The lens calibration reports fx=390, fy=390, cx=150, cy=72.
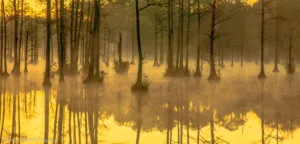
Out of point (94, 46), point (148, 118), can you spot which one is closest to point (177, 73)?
point (94, 46)

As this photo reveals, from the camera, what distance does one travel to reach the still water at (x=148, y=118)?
11.0 metres

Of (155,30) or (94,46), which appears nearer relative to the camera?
(94,46)

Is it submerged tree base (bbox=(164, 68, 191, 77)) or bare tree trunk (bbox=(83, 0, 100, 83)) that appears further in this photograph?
submerged tree base (bbox=(164, 68, 191, 77))

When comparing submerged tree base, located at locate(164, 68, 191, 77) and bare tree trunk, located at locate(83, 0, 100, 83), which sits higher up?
bare tree trunk, located at locate(83, 0, 100, 83)

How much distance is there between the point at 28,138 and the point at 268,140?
6612 millimetres

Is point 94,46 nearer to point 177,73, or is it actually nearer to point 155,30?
point 177,73

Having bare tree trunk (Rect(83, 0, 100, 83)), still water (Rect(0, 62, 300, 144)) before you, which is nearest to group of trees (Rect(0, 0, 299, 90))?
bare tree trunk (Rect(83, 0, 100, 83))

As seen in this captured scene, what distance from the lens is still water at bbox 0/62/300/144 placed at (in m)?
11.0

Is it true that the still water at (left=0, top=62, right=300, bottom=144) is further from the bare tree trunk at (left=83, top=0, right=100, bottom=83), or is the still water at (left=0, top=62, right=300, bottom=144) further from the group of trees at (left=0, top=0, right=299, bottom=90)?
the bare tree trunk at (left=83, top=0, right=100, bottom=83)

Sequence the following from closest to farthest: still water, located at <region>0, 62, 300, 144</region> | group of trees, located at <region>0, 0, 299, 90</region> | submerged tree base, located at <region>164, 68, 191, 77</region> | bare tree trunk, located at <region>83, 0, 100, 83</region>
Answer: still water, located at <region>0, 62, 300, 144</region> → bare tree trunk, located at <region>83, 0, 100, 83</region> → group of trees, located at <region>0, 0, 299, 90</region> → submerged tree base, located at <region>164, 68, 191, 77</region>

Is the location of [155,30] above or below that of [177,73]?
above

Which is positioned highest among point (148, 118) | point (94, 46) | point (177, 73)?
point (94, 46)

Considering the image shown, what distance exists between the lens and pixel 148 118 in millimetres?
14109

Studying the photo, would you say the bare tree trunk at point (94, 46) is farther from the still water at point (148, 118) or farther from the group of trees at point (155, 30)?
the still water at point (148, 118)
